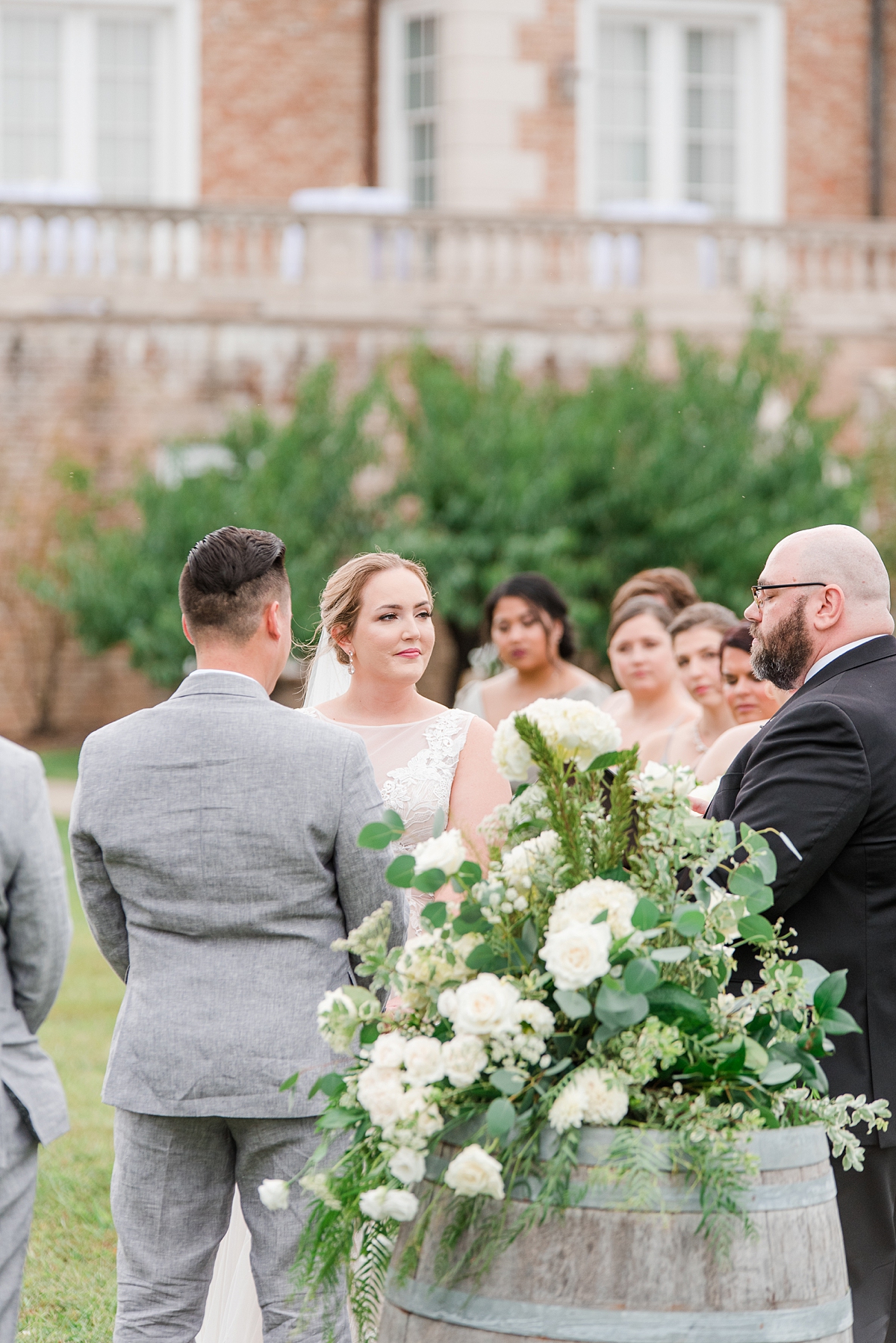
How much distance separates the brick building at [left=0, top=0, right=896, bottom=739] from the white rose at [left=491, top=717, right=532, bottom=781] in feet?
45.6

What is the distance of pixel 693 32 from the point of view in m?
20.0

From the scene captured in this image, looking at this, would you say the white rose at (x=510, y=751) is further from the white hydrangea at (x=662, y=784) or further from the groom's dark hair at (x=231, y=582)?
the groom's dark hair at (x=231, y=582)

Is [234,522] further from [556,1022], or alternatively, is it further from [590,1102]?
[590,1102]

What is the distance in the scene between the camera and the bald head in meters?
3.48

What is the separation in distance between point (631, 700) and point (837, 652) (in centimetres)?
322

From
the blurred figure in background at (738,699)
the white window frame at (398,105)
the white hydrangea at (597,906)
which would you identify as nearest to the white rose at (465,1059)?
the white hydrangea at (597,906)

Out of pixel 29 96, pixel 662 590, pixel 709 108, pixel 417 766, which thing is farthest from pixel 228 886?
pixel 709 108

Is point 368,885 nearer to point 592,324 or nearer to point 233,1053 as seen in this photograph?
point 233,1053

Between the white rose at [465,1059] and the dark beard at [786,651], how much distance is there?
140cm

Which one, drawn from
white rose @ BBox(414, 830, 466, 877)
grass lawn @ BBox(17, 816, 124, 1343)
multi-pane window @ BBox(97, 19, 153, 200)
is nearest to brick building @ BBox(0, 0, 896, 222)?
multi-pane window @ BBox(97, 19, 153, 200)

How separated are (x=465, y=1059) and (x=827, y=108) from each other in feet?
65.7

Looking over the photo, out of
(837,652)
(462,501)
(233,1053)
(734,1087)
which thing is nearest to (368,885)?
(233,1053)

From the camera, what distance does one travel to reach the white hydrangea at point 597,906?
2.44 metres

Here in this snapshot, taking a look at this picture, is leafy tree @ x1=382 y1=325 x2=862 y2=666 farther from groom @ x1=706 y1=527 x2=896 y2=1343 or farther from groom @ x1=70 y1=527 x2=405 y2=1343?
groom @ x1=70 y1=527 x2=405 y2=1343
